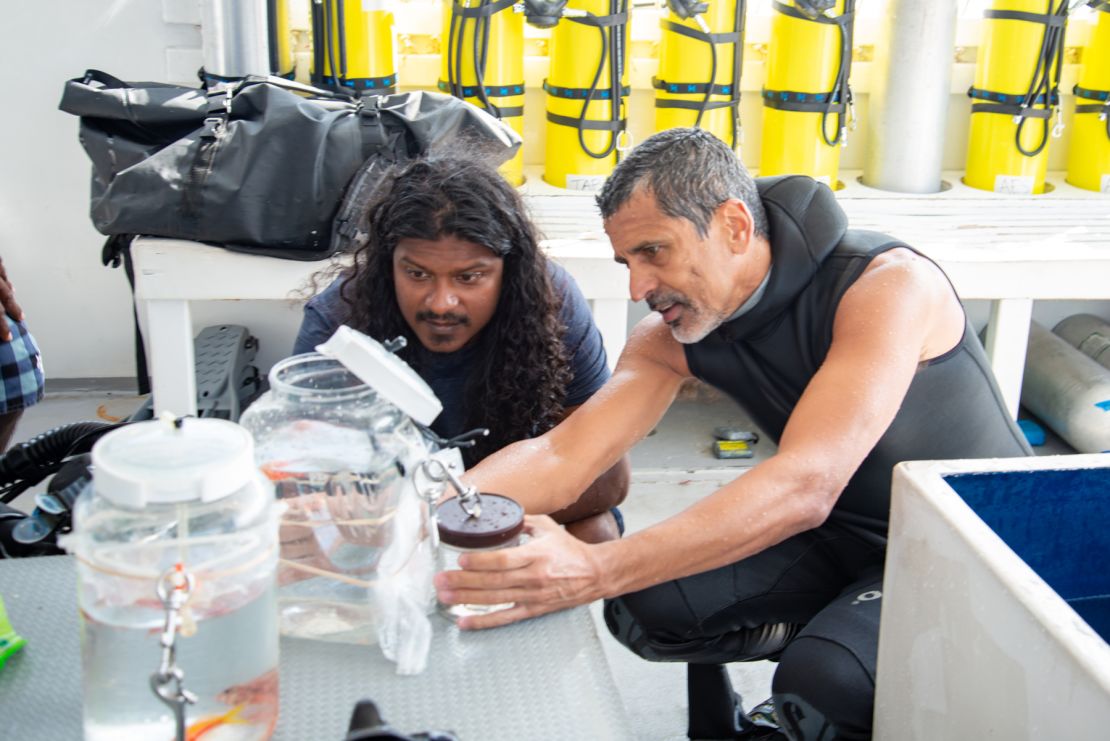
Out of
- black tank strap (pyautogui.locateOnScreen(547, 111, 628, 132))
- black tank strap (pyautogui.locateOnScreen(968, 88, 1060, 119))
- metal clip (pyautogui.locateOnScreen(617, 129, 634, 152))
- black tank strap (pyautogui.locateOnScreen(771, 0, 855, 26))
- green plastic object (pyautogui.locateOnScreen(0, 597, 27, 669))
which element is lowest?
green plastic object (pyautogui.locateOnScreen(0, 597, 27, 669))

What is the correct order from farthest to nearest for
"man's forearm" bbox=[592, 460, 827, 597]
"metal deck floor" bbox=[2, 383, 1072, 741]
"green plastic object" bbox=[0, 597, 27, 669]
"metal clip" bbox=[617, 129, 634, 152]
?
1. "metal clip" bbox=[617, 129, 634, 152]
2. "metal deck floor" bbox=[2, 383, 1072, 741]
3. "man's forearm" bbox=[592, 460, 827, 597]
4. "green plastic object" bbox=[0, 597, 27, 669]

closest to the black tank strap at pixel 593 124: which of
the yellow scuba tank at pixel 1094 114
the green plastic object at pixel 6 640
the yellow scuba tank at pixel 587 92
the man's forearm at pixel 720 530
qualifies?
the yellow scuba tank at pixel 587 92

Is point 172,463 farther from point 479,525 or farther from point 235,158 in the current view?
point 235,158

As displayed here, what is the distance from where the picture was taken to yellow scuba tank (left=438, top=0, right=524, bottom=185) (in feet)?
9.93

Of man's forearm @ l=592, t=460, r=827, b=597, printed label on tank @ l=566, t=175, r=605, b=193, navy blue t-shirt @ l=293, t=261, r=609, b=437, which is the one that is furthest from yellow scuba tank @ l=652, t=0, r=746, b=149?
man's forearm @ l=592, t=460, r=827, b=597

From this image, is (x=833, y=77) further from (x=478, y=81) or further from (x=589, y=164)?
(x=478, y=81)

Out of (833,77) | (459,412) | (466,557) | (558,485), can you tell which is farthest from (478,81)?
(466,557)

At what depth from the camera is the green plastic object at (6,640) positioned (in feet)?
3.17

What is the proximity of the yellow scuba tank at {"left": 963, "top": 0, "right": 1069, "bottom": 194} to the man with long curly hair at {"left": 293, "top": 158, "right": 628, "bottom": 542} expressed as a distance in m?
1.92

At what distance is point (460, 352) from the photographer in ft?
6.27

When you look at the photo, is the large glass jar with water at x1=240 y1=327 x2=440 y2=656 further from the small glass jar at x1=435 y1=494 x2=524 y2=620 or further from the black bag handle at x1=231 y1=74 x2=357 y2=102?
the black bag handle at x1=231 y1=74 x2=357 y2=102

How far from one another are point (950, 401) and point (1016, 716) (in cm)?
79

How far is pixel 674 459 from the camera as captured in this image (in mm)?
A: 3127

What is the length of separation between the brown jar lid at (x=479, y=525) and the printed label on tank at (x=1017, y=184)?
8.88ft
